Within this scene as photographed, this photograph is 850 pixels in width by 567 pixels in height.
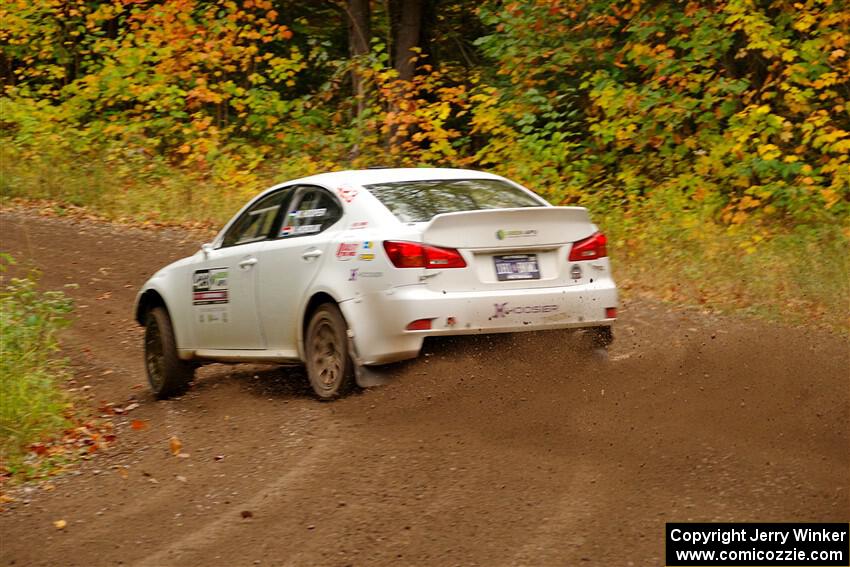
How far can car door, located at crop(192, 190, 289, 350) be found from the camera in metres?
8.88

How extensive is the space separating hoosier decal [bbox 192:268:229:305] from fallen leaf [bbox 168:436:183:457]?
5.13ft

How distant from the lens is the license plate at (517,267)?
25.0ft

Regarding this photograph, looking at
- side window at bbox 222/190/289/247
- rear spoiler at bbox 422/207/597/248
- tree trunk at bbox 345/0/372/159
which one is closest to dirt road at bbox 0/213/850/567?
rear spoiler at bbox 422/207/597/248

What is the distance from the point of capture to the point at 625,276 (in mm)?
14031

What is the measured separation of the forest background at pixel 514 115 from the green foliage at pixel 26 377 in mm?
6548

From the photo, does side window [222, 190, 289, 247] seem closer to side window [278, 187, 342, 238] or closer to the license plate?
side window [278, 187, 342, 238]

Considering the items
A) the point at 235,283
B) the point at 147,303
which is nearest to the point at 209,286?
→ the point at 235,283

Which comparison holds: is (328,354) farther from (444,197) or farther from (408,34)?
(408,34)

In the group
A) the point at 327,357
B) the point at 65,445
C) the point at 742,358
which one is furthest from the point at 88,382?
the point at 742,358

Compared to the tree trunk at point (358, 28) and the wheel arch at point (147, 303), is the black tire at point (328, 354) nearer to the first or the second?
the wheel arch at point (147, 303)

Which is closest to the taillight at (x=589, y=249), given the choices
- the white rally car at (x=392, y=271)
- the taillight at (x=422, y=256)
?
the white rally car at (x=392, y=271)

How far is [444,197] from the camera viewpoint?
26.7 ft

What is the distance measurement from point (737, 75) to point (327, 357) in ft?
38.3

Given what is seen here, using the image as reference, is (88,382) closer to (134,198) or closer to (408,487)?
(408,487)
